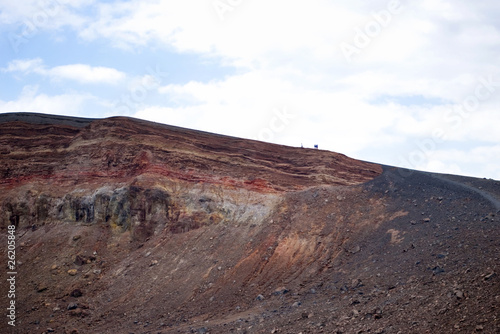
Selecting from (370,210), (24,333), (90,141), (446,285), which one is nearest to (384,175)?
(370,210)

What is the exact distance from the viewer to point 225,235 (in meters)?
24.7

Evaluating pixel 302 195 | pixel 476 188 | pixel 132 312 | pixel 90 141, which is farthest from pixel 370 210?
pixel 90 141

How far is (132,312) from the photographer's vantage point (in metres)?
21.1

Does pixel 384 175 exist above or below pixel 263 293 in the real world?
above

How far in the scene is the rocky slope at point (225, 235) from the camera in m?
17.5

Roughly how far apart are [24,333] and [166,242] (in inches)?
280

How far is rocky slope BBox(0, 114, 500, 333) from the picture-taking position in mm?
17516

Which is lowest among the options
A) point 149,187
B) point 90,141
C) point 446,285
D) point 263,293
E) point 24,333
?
point 24,333

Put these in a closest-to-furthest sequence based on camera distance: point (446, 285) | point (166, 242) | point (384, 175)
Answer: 1. point (446, 285)
2. point (166, 242)
3. point (384, 175)

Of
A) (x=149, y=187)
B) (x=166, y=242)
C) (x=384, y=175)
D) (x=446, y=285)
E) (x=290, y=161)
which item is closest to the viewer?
(x=446, y=285)

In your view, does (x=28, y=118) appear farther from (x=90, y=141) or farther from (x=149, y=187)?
(x=149, y=187)

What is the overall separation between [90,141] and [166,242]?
8.07m

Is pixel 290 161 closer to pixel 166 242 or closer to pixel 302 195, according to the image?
pixel 302 195

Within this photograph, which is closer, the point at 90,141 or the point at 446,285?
the point at 446,285
